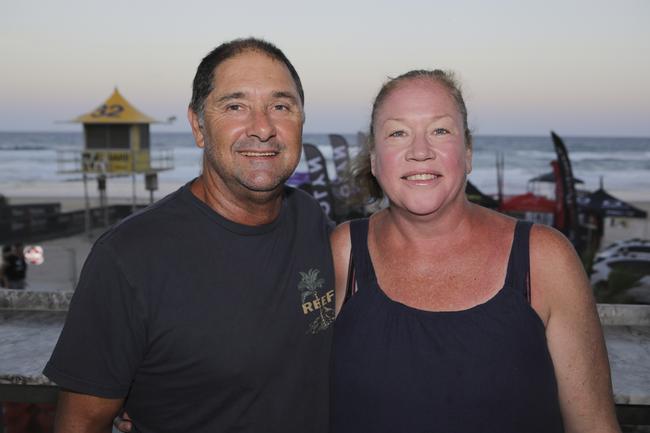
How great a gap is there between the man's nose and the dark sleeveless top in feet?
3.05

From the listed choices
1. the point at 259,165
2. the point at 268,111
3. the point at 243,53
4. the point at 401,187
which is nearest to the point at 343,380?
the point at 401,187

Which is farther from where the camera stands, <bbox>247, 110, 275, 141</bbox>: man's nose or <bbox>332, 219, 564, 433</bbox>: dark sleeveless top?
<bbox>247, 110, 275, 141</bbox>: man's nose

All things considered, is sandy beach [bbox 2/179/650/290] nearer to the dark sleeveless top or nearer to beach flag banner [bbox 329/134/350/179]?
beach flag banner [bbox 329/134/350/179]

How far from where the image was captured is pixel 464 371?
82.7 inches

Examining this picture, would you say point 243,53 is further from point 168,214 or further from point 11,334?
point 11,334

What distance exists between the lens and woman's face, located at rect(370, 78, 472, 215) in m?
2.27

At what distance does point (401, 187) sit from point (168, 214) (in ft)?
3.15

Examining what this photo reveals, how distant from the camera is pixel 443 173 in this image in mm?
2273

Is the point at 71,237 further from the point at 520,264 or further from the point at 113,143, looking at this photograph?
the point at 520,264

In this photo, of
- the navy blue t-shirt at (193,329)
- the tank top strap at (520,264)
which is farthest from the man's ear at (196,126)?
the tank top strap at (520,264)

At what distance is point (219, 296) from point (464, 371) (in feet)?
3.19

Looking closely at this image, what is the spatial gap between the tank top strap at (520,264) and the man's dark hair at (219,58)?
1205 mm

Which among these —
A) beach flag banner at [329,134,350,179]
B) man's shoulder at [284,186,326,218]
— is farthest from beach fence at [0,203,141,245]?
man's shoulder at [284,186,326,218]

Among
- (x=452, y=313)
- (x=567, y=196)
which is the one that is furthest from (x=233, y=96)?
(x=567, y=196)
